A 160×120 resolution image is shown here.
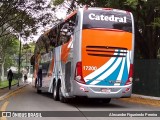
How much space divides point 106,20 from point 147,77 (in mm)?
8349

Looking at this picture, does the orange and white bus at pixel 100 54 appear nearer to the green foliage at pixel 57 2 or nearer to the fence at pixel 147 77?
the fence at pixel 147 77

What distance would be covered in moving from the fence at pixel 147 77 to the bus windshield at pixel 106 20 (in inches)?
246

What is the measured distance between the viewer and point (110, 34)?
18.5 metres

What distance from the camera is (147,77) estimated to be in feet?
85.0

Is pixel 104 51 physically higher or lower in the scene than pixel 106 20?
lower

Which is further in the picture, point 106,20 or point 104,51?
point 106,20

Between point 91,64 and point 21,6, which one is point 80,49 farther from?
Result: point 21,6

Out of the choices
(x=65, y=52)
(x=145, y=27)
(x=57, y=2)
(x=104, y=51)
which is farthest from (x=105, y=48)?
→ (x=57, y=2)

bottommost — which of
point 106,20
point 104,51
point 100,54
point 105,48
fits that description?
point 100,54

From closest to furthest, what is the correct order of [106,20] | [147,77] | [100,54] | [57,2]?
1. [100,54]
2. [106,20]
3. [147,77]
4. [57,2]

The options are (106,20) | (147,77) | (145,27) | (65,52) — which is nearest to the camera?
(106,20)

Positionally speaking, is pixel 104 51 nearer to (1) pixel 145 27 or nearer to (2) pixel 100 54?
(2) pixel 100 54

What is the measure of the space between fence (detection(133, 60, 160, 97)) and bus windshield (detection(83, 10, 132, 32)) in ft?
20.5

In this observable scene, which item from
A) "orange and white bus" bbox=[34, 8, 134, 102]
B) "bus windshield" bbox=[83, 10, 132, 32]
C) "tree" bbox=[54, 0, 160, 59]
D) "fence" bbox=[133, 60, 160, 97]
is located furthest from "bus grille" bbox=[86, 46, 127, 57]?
"tree" bbox=[54, 0, 160, 59]
